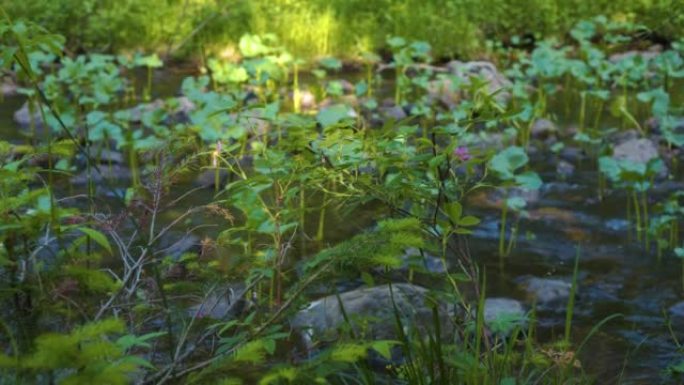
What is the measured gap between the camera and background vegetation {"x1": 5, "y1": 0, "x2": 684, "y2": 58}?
343 inches

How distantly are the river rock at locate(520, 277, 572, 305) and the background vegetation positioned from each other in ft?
17.5

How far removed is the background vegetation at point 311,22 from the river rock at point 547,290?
5.32m

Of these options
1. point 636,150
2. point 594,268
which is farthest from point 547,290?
point 636,150

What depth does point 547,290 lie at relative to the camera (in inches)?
137

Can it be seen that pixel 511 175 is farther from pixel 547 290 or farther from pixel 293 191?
pixel 293 191

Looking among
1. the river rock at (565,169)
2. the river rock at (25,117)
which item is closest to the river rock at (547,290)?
the river rock at (565,169)

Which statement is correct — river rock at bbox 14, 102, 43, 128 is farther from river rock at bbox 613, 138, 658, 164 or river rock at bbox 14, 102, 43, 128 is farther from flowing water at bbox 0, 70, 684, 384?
river rock at bbox 613, 138, 658, 164

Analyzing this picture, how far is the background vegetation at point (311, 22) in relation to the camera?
871 centimetres

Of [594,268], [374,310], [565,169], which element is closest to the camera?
[374,310]

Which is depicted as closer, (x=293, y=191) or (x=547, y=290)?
(x=293, y=191)

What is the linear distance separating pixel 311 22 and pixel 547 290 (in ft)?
21.5

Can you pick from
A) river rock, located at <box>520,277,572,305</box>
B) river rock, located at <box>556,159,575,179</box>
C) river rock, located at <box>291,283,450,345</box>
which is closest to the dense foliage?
river rock, located at <box>291,283,450,345</box>

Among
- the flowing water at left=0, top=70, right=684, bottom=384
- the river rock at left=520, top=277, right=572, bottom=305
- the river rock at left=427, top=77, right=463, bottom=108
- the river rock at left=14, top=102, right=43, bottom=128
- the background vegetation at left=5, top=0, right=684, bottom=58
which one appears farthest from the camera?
the background vegetation at left=5, top=0, right=684, bottom=58

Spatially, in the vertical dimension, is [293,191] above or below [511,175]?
above
